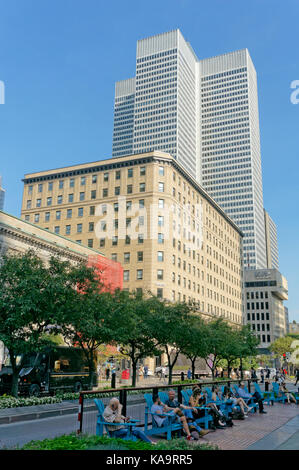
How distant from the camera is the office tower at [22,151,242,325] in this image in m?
69.1

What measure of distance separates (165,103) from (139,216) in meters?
126

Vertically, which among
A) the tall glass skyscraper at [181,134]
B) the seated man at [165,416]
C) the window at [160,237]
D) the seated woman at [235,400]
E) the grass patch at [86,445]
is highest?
the tall glass skyscraper at [181,134]

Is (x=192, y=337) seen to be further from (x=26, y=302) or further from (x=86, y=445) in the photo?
(x=86, y=445)

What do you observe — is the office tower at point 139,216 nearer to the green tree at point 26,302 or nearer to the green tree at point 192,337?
the green tree at point 192,337

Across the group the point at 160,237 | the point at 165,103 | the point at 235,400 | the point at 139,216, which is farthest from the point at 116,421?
the point at 165,103

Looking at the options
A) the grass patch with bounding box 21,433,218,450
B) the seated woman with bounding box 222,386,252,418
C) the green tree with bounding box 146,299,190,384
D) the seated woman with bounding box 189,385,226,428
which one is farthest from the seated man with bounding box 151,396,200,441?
the green tree with bounding box 146,299,190,384

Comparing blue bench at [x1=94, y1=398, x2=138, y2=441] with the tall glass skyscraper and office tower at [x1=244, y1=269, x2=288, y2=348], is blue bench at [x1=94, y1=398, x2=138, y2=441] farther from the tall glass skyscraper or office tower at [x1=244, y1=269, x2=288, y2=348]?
the tall glass skyscraper

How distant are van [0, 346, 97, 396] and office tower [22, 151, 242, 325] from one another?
1435 inches

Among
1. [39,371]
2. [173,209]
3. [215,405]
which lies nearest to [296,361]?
[173,209]

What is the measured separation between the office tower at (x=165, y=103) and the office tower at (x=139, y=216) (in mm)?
99513

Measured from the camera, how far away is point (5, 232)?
4094 centimetres

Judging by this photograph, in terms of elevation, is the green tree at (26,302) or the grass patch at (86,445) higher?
the green tree at (26,302)

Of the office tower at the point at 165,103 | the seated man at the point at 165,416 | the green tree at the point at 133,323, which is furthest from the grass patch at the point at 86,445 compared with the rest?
the office tower at the point at 165,103

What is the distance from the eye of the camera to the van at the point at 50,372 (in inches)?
893
